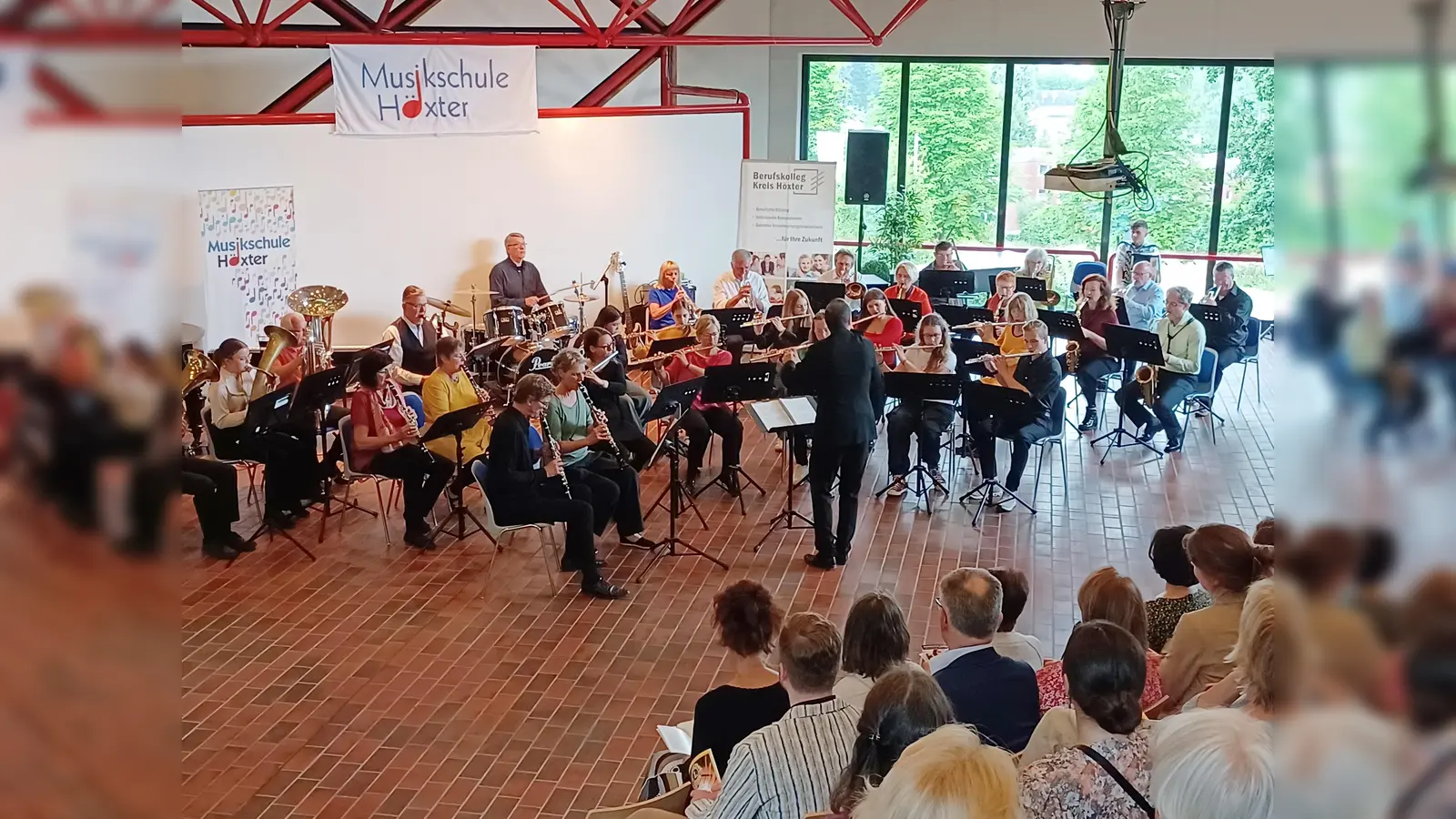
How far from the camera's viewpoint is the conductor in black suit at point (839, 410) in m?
6.90

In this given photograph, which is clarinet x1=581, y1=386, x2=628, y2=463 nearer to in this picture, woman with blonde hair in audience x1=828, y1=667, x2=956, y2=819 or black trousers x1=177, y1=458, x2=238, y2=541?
black trousers x1=177, y1=458, x2=238, y2=541

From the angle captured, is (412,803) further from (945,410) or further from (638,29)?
(638,29)

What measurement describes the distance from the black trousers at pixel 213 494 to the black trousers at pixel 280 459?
0.48 ft

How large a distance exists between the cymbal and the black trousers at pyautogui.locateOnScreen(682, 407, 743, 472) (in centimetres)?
261

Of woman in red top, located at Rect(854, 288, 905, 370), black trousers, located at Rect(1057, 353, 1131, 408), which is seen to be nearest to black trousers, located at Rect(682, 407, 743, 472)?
woman in red top, located at Rect(854, 288, 905, 370)

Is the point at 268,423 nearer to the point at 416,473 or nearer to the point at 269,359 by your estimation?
the point at 269,359

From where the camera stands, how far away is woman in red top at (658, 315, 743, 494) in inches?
340

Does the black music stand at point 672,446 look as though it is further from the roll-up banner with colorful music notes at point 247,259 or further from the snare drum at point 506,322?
the roll-up banner with colorful music notes at point 247,259

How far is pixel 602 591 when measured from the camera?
6.96 metres

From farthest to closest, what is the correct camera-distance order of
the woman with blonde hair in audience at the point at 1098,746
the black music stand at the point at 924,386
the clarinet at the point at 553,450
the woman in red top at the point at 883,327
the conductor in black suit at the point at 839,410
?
the woman in red top at the point at 883,327, the black music stand at the point at 924,386, the clarinet at the point at 553,450, the conductor in black suit at the point at 839,410, the woman with blonde hair in audience at the point at 1098,746
